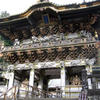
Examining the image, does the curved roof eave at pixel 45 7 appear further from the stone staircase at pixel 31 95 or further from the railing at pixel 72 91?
the stone staircase at pixel 31 95

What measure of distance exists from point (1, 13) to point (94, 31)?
59.1ft

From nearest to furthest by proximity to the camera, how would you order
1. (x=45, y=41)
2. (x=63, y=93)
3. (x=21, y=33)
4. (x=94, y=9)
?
(x=63, y=93) → (x=94, y=9) → (x=45, y=41) → (x=21, y=33)

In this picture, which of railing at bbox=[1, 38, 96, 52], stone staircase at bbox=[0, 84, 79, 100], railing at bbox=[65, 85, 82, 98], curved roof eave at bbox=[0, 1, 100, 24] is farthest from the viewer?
curved roof eave at bbox=[0, 1, 100, 24]

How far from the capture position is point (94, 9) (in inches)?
532

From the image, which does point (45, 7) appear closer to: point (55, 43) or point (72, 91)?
point (55, 43)

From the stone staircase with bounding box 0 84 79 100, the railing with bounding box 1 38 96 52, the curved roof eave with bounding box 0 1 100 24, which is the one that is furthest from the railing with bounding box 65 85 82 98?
the curved roof eave with bounding box 0 1 100 24

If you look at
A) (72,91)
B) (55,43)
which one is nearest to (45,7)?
(55,43)

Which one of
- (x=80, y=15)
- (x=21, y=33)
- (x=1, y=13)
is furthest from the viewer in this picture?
(x=1, y=13)

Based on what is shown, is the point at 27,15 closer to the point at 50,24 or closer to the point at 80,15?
the point at 50,24

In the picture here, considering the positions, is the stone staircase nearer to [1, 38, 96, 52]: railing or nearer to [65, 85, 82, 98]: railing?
[65, 85, 82, 98]: railing

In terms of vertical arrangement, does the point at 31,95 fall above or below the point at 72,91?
below

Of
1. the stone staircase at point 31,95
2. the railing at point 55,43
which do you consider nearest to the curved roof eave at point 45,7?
the railing at point 55,43

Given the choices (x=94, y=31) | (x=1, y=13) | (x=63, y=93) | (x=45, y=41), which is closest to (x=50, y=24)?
(x=45, y=41)

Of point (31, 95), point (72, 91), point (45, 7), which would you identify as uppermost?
point (45, 7)
